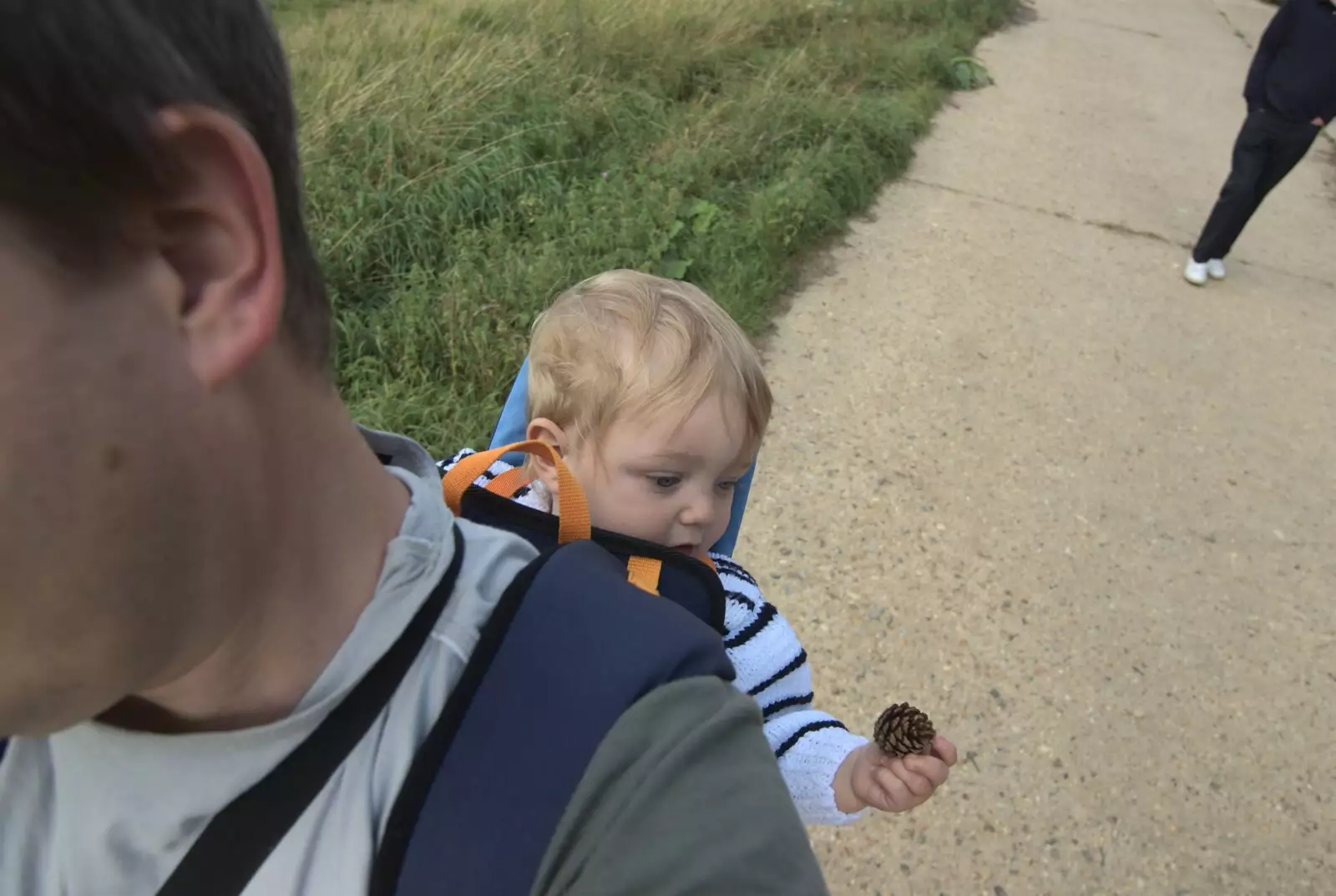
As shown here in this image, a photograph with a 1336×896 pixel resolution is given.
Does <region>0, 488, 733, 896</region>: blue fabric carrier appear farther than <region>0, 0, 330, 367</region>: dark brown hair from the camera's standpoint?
Yes

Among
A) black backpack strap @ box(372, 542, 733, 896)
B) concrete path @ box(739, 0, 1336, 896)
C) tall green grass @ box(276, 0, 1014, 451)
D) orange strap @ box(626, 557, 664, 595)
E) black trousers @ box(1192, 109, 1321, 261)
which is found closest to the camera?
black backpack strap @ box(372, 542, 733, 896)

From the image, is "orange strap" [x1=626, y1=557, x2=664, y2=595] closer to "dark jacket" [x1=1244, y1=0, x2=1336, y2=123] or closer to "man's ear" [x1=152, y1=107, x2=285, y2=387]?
"man's ear" [x1=152, y1=107, x2=285, y2=387]

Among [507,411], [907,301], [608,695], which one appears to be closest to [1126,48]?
[907,301]

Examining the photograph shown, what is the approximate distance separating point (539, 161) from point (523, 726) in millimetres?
4091

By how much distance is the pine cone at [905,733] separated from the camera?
1308 mm

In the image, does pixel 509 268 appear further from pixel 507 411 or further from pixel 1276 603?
pixel 1276 603

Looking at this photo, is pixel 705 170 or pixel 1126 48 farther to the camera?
pixel 1126 48

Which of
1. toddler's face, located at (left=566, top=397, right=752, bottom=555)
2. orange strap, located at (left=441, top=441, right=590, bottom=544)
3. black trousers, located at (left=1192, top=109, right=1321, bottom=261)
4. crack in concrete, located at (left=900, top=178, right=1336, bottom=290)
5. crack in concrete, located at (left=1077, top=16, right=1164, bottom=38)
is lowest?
crack in concrete, located at (left=1077, top=16, right=1164, bottom=38)

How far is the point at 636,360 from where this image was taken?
5.35 feet

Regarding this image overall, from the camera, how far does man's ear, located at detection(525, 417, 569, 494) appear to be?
1572 millimetres

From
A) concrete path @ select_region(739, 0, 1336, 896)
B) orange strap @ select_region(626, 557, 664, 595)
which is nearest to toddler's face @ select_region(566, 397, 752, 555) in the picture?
orange strap @ select_region(626, 557, 664, 595)

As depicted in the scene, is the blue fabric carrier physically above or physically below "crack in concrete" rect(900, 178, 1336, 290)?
above

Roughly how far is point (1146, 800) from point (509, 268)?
2.71 meters

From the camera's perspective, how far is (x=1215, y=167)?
6.68m
